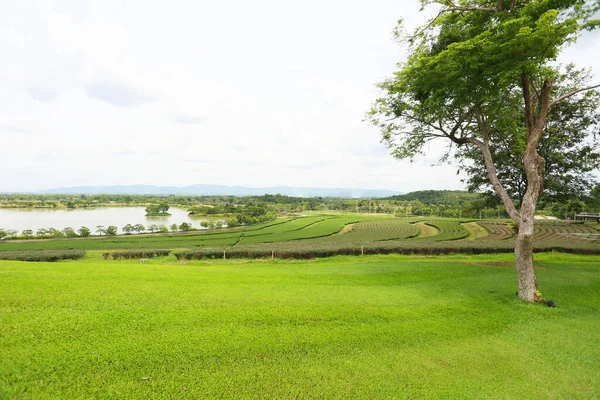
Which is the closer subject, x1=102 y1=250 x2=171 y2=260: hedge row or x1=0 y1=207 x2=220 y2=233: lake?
x1=102 y1=250 x2=171 y2=260: hedge row

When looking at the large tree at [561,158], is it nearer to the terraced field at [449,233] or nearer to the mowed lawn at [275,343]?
the mowed lawn at [275,343]

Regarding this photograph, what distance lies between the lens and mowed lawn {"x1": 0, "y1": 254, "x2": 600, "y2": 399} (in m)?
3.26

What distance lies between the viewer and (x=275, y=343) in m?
4.25

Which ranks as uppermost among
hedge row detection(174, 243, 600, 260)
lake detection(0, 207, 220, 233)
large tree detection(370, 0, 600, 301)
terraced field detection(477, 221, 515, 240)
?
large tree detection(370, 0, 600, 301)

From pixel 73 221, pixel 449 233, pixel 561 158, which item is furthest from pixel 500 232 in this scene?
pixel 73 221

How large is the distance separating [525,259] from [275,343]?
24.2ft

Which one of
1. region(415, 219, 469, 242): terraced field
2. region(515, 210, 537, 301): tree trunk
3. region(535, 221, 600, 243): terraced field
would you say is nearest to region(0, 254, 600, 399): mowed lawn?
region(515, 210, 537, 301): tree trunk

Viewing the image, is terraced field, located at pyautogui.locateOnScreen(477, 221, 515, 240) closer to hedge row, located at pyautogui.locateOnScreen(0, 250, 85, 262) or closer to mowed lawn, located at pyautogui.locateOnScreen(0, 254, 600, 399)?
mowed lawn, located at pyautogui.locateOnScreen(0, 254, 600, 399)

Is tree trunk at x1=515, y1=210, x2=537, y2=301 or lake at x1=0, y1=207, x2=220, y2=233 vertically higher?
tree trunk at x1=515, y1=210, x2=537, y2=301

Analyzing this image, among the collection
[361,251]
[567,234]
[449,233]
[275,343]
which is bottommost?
[449,233]

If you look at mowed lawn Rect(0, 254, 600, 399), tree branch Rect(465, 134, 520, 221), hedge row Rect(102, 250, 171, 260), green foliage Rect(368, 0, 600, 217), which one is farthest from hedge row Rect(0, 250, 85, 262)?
tree branch Rect(465, 134, 520, 221)

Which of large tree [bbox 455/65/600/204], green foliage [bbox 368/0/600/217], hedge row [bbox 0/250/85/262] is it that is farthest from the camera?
hedge row [bbox 0/250/85/262]

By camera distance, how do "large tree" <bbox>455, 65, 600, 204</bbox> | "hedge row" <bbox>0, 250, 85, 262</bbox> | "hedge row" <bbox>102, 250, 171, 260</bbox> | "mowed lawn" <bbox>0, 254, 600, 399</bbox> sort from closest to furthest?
1. "mowed lawn" <bbox>0, 254, 600, 399</bbox>
2. "large tree" <bbox>455, 65, 600, 204</bbox>
3. "hedge row" <bbox>0, 250, 85, 262</bbox>
4. "hedge row" <bbox>102, 250, 171, 260</bbox>

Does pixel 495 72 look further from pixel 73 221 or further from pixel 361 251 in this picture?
pixel 73 221
